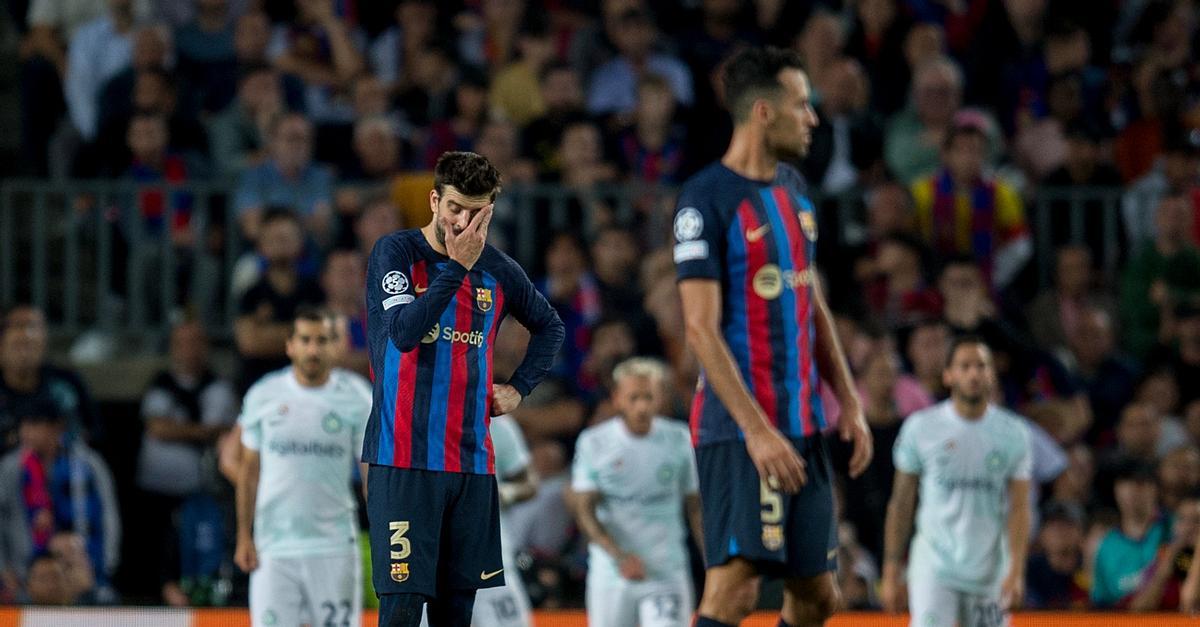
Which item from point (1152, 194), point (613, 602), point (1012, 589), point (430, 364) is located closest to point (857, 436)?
point (430, 364)

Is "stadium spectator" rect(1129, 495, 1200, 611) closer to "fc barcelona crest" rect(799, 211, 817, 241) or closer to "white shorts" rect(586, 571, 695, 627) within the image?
"white shorts" rect(586, 571, 695, 627)

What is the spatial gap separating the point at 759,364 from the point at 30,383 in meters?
6.74

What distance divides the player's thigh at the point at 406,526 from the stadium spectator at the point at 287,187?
6.37 metres

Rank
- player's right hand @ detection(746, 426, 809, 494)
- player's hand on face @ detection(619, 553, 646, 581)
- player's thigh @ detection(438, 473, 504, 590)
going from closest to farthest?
player's right hand @ detection(746, 426, 809, 494) → player's thigh @ detection(438, 473, 504, 590) → player's hand on face @ detection(619, 553, 646, 581)

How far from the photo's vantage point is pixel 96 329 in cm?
1225

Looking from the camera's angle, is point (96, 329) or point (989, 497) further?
point (96, 329)

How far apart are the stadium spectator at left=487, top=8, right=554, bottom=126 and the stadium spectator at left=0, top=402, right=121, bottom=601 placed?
3.83 metres

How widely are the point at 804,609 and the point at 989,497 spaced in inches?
135

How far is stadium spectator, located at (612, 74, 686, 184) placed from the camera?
1266cm

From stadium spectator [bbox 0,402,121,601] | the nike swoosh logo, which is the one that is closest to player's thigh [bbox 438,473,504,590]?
the nike swoosh logo

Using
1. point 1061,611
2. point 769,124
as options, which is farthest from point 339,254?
point 769,124

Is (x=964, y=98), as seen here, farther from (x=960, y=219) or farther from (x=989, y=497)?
(x=989, y=497)

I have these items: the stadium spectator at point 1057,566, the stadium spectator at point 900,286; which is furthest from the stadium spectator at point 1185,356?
the stadium spectator at point 1057,566

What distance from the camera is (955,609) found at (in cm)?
891
